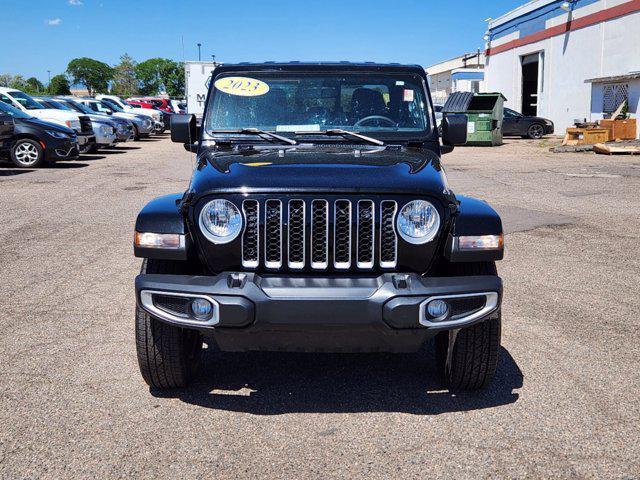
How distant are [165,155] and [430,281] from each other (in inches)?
806

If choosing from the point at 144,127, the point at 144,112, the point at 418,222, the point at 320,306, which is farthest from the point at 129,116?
the point at 320,306

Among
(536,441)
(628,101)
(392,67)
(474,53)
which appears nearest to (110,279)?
(392,67)

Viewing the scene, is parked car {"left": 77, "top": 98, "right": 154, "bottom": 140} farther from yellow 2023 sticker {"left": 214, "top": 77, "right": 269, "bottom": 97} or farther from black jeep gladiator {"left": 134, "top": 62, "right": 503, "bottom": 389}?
black jeep gladiator {"left": 134, "top": 62, "right": 503, "bottom": 389}

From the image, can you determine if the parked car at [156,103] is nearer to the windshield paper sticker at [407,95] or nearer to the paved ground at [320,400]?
the paved ground at [320,400]

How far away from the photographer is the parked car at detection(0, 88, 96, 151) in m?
19.6

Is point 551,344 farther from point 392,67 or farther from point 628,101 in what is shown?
point 628,101

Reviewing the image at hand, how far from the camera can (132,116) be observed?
30.5 m

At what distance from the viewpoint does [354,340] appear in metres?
3.40

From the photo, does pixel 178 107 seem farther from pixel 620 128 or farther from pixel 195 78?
pixel 620 128

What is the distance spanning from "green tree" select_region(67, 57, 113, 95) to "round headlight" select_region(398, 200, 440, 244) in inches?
6209

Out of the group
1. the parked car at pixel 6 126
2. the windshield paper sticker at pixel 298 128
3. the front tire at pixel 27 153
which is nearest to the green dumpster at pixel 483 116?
the front tire at pixel 27 153

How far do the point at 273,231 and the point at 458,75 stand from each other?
157ft

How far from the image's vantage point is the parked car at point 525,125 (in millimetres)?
30812

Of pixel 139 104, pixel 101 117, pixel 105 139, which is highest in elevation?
pixel 139 104
